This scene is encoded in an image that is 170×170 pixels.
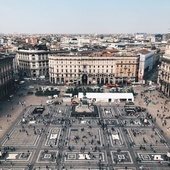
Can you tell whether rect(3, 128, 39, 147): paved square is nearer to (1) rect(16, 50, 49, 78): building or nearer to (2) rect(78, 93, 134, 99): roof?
(2) rect(78, 93, 134, 99): roof

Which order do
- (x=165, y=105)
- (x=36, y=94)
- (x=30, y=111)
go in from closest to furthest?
(x=30, y=111) → (x=165, y=105) → (x=36, y=94)

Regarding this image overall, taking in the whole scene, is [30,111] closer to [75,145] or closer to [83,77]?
[75,145]

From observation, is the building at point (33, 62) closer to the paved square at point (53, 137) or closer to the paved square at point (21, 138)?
the paved square at point (21, 138)

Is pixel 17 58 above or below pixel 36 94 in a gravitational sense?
above

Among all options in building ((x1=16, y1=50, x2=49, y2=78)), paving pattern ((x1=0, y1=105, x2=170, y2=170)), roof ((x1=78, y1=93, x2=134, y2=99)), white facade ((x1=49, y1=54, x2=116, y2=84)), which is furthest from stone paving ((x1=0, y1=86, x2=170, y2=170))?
building ((x1=16, y1=50, x2=49, y2=78))

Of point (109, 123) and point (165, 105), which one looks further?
point (165, 105)

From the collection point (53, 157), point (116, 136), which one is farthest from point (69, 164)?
point (116, 136)
